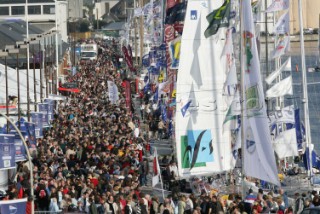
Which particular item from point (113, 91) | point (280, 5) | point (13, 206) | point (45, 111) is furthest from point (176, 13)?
point (113, 91)

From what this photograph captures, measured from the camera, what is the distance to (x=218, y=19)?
28094 mm

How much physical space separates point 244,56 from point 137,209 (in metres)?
3.61

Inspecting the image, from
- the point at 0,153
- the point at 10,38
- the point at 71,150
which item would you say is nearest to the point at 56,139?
the point at 71,150

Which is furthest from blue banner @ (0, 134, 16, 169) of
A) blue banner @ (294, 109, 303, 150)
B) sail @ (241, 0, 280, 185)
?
blue banner @ (294, 109, 303, 150)

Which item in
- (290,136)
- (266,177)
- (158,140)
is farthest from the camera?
(158,140)

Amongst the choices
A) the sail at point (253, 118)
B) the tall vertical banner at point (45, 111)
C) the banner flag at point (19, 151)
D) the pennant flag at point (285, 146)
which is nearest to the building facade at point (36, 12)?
the tall vertical banner at point (45, 111)

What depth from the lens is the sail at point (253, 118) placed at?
24719 millimetres

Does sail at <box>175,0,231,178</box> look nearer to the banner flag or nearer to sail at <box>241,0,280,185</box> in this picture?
sail at <box>241,0,280,185</box>

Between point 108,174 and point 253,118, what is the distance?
8353 mm

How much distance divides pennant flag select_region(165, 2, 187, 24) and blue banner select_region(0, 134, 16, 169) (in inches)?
405

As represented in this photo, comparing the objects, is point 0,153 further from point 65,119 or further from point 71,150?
point 65,119

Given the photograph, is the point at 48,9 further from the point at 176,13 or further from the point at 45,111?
the point at 176,13

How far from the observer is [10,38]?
85375mm

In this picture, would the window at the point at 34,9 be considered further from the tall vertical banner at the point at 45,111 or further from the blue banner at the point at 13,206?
the blue banner at the point at 13,206
